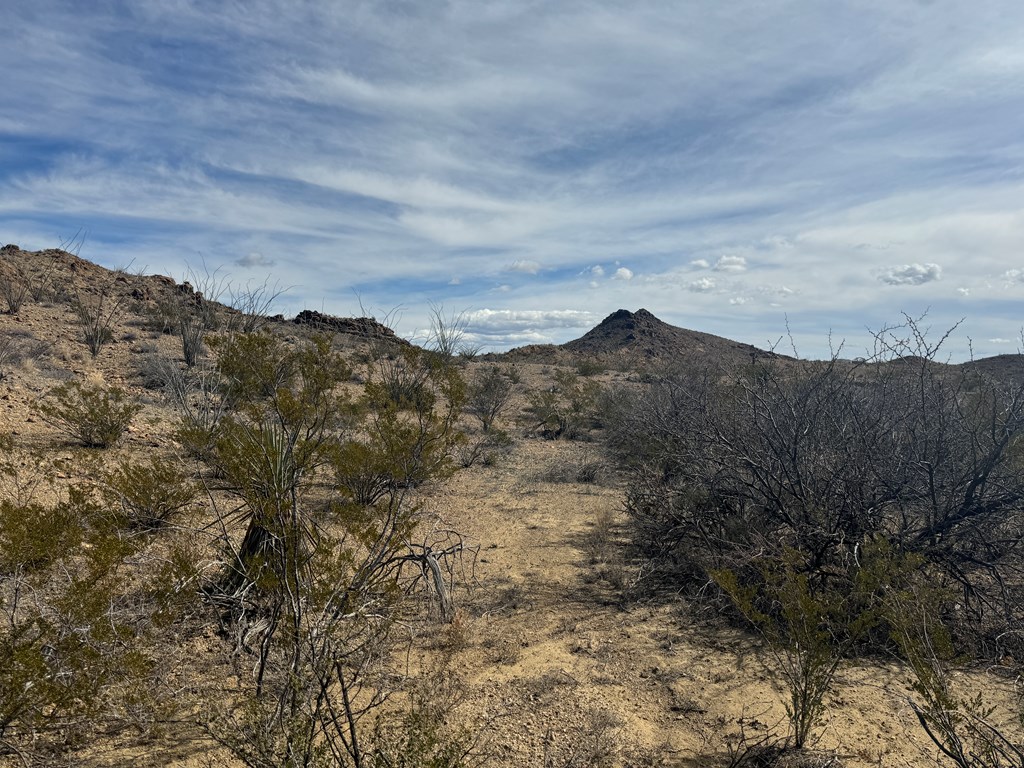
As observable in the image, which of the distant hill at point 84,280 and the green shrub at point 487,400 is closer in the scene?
the green shrub at point 487,400

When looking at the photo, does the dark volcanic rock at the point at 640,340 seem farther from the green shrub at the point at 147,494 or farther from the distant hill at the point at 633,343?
the green shrub at the point at 147,494

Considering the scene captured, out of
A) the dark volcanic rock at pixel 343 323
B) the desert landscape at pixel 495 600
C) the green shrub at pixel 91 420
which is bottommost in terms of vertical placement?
the desert landscape at pixel 495 600

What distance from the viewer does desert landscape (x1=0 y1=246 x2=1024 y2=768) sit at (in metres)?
3.44

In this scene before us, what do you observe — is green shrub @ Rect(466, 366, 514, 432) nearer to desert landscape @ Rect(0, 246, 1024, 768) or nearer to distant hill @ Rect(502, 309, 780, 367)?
desert landscape @ Rect(0, 246, 1024, 768)

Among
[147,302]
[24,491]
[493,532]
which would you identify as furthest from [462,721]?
[147,302]

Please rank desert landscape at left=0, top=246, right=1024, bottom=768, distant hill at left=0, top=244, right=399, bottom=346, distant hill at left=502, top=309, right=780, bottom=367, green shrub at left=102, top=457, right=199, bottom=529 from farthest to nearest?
distant hill at left=502, top=309, right=780, bottom=367 → distant hill at left=0, top=244, right=399, bottom=346 → green shrub at left=102, top=457, right=199, bottom=529 → desert landscape at left=0, top=246, right=1024, bottom=768

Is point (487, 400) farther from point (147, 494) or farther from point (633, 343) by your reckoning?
point (633, 343)

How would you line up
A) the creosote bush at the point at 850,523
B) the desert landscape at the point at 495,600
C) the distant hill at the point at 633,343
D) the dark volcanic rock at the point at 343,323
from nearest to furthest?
the desert landscape at the point at 495,600
the creosote bush at the point at 850,523
the dark volcanic rock at the point at 343,323
the distant hill at the point at 633,343

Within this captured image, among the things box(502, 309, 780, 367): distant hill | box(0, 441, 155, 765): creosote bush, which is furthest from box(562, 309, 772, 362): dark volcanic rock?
box(0, 441, 155, 765): creosote bush

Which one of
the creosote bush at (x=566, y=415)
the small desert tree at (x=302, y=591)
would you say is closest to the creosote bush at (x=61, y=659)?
the small desert tree at (x=302, y=591)

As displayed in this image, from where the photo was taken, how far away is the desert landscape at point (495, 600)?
3438 millimetres

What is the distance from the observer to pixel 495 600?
6543 millimetres

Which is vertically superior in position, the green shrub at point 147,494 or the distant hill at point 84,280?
the distant hill at point 84,280

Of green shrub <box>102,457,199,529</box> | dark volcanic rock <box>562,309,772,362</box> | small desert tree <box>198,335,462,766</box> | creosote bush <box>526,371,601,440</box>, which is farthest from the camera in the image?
dark volcanic rock <box>562,309,772,362</box>
